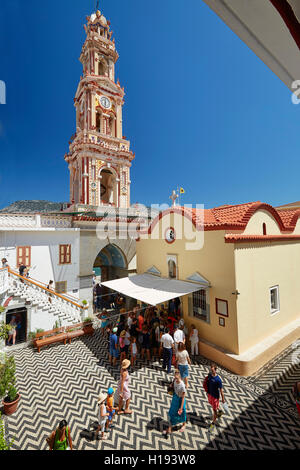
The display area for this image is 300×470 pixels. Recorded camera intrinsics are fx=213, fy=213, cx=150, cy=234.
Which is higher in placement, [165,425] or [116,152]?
[116,152]

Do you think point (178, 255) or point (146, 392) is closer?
point (146, 392)

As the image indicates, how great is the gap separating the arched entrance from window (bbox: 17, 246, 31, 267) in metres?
6.48

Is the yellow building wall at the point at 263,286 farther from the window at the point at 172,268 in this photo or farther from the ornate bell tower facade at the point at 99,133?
the ornate bell tower facade at the point at 99,133

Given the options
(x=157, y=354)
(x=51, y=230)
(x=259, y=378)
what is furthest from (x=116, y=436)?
(x=51, y=230)

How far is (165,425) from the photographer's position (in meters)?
6.18

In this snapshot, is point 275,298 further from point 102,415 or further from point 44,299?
point 44,299

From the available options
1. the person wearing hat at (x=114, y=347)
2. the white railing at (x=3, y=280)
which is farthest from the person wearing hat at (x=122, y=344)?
the white railing at (x=3, y=280)

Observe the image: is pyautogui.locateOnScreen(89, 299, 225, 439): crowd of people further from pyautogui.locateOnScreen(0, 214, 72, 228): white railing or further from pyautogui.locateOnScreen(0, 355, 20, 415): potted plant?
pyautogui.locateOnScreen(0, 214, 72, 228): white railing

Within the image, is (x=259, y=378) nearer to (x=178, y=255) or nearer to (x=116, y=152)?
(x=178, y=255)

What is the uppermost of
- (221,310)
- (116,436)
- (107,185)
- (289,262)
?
(107,185)

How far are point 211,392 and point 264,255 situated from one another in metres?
6.49
